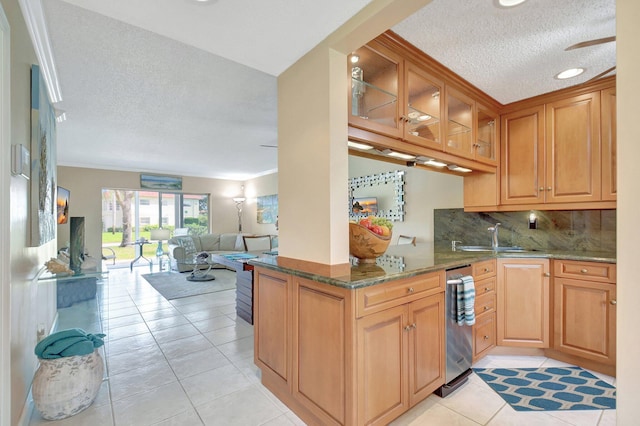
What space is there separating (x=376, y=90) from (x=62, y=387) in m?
2.75

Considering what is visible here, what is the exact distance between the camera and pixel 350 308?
1.46 metres

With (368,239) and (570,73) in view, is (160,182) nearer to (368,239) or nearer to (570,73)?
(368,239)

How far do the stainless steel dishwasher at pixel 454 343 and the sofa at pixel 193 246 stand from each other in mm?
5330

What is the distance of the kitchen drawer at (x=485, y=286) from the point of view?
93.1 inches

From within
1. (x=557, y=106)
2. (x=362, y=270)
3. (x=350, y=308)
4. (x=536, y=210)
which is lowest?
(x=350, y=308)

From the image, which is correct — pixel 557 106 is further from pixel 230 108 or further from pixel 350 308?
pixel 230 108

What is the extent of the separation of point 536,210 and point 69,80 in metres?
4.71

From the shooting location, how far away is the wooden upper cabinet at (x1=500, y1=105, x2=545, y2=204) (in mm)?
2852

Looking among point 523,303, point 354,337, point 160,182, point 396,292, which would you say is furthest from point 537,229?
point 160,182

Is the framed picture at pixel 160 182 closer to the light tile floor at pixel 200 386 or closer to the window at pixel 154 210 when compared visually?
Result: the window at pixel 154 210

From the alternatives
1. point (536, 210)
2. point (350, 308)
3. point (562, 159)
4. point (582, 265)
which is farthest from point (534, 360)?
point (350, 308)

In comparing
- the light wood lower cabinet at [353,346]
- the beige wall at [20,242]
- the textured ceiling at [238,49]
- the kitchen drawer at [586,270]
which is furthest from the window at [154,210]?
the kitchen drawer at [586,270]

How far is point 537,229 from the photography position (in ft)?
10.1

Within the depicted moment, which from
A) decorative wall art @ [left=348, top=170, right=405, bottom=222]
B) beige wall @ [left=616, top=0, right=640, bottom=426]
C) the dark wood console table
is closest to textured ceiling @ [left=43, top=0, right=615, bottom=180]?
beige wall @ [left=616, top=0, right=640, bottom=426]
